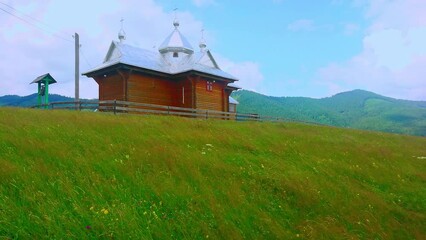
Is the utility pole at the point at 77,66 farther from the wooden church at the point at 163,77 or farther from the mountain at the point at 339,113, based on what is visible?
the mountain at the point at 339,113

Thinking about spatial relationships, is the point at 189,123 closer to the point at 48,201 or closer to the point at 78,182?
the point at 78,182

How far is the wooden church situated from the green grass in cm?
1434

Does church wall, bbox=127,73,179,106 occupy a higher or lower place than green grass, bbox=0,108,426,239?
higher

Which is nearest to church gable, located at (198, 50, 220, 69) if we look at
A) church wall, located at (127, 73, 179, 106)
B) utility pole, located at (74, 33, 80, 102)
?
church wall, located at (127, 73, 179, 106)

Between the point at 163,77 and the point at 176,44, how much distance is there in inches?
236

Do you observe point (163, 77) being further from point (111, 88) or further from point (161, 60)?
point (111, 88)

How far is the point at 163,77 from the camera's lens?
A: 31.7 meters

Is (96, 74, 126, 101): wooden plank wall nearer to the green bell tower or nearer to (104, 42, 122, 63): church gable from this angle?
(104, 42, 122, 63): church gable

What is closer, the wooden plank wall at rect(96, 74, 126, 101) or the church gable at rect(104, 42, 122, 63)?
the wooden plank wall at rect(96, 74, 126, 101)

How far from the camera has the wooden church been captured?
29312 mm

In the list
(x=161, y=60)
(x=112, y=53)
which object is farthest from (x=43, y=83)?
(x=161, y=60)

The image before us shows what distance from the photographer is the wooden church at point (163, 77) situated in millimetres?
29312

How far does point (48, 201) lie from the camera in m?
6.87

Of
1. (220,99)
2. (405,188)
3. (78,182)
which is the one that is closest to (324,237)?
(78,182)
